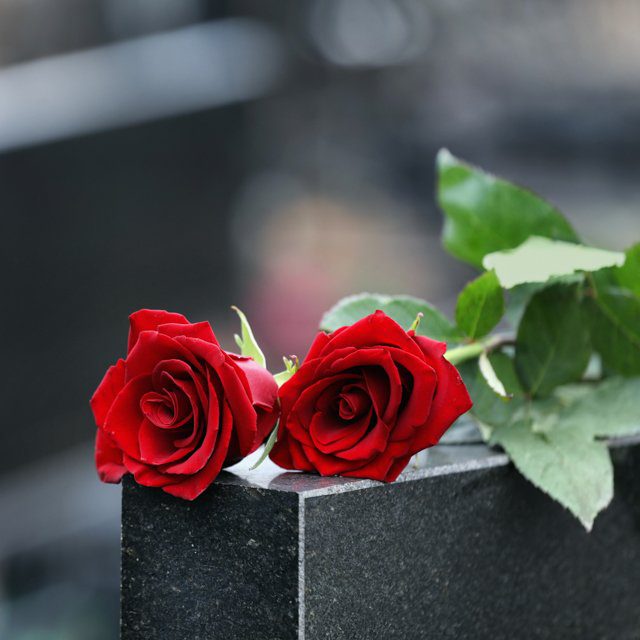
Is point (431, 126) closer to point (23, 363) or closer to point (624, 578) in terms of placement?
point (23, 363)

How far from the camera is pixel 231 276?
2.61m

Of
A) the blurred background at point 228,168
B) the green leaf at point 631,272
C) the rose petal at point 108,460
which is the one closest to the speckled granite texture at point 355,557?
the rose petal at point 108,460

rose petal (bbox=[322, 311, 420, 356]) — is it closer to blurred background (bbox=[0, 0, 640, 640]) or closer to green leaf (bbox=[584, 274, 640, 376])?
green leaf (bbox=[584, 274, 640, 376])

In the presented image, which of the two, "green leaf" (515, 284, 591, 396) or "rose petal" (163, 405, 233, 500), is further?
"green leaf" (515, 284, 591, 396)

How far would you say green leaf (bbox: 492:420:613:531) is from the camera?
0.48 metres

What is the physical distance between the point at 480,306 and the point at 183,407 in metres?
0.17

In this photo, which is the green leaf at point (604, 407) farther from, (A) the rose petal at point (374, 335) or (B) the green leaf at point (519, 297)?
(A) the rose petal at point (374, 335)

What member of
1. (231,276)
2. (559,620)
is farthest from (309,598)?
(231,276)

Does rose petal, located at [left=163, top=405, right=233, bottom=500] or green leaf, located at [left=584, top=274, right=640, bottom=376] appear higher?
rose petal, located at [left=163, top=405, right=233, bottom=500]

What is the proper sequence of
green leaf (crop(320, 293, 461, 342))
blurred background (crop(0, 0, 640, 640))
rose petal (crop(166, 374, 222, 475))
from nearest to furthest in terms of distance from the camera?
rose petal (crop(166, 374, 222, 475)), green leaf (crop(320, 293, 461, 342)), blurred background (crop(0, 0, 640, 640))

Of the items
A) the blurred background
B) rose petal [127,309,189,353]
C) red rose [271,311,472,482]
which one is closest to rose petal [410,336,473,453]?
red rose [271,311,472,482]

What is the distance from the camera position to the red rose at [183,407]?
402 mm

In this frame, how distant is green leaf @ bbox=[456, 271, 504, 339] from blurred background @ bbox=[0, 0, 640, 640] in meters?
1.31

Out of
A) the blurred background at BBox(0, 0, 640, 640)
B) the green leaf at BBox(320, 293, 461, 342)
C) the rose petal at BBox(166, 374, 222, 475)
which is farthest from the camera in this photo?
the blurred background at BBox(0, 0, 640, 640)
